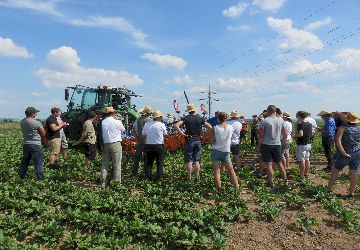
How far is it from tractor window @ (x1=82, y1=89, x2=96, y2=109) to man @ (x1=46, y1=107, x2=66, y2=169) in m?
5.11

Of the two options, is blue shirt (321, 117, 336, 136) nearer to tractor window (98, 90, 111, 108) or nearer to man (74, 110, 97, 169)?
man (74, 110, 97, 169)

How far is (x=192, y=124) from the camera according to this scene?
9133 mm

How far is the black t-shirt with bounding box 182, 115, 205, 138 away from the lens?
914cm

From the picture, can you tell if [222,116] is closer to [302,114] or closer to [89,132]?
[302,114]

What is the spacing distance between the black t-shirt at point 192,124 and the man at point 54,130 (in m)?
3.56

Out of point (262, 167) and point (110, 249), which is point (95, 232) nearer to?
point (110, 249)

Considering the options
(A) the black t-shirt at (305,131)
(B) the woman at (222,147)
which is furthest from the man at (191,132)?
(A) the black t-shirt at (305,131)

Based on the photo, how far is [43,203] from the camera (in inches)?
277

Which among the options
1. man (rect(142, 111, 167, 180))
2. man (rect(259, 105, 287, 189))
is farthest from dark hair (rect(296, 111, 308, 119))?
man (rect(142, 111, 167, 180))

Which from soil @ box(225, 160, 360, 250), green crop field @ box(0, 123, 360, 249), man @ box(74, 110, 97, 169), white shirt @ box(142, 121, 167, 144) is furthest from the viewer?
man @ box(74, 110, 97, 169)

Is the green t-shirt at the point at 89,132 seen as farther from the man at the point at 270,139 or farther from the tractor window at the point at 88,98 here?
the tractor window at the point at 88,98

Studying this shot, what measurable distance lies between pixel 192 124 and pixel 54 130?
3941mm

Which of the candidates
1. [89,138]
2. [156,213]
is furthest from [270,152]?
[89,138]

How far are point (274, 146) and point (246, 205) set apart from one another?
198 centimetres
